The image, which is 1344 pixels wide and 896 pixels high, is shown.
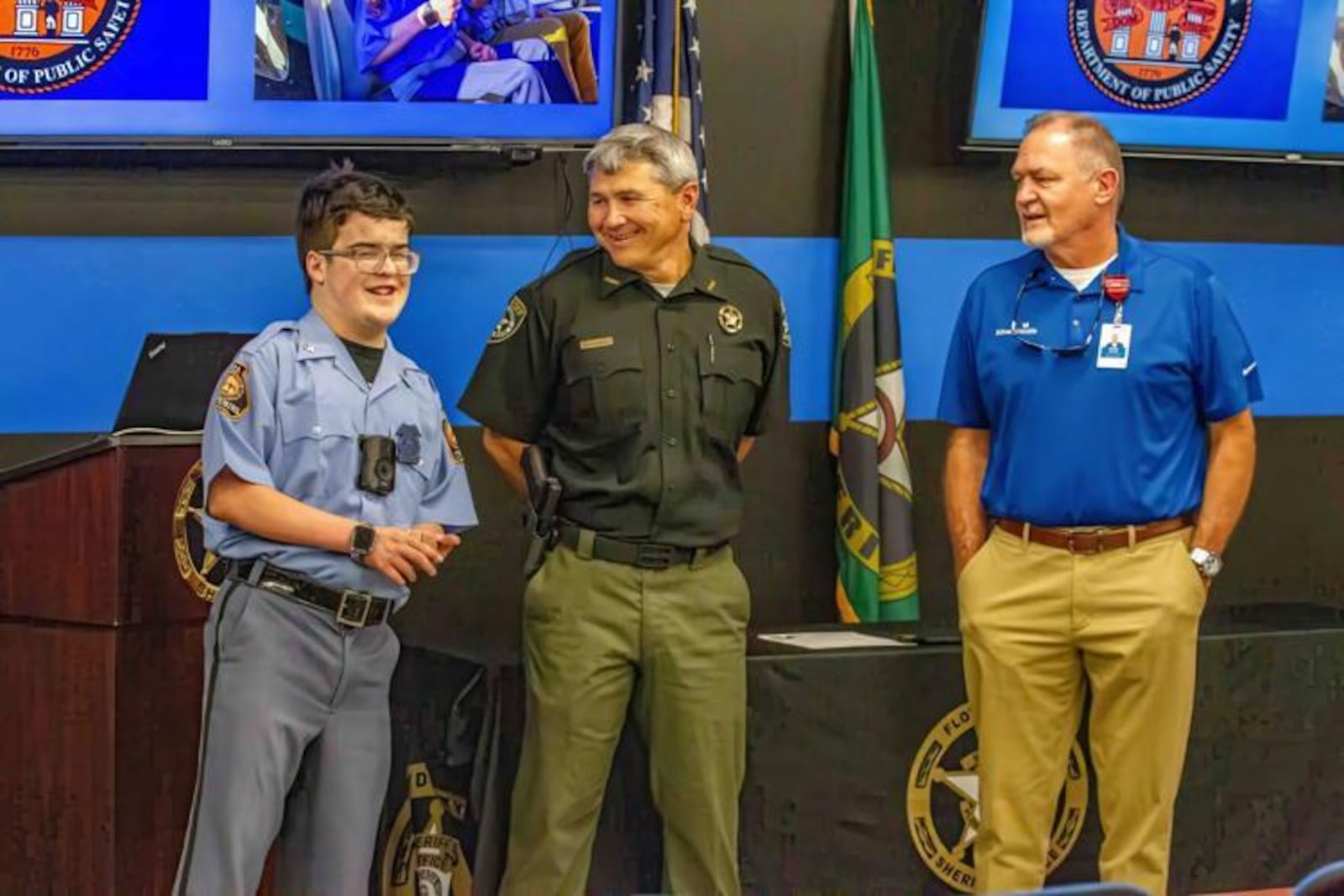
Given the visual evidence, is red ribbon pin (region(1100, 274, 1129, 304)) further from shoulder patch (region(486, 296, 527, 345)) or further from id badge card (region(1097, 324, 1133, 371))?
shoulder patch (region(486, 296, 527, 345))

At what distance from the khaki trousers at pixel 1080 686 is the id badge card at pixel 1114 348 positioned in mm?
368

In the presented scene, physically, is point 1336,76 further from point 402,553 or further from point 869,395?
point 402,553

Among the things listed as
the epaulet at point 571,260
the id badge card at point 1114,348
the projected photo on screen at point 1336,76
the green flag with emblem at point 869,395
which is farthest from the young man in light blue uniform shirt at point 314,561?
the projected photo on screen at point 1336,76

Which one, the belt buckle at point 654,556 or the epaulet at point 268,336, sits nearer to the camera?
the epaulet at point 268,336

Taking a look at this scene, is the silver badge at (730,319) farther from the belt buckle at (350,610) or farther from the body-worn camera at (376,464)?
the belt buckle at (350,610)

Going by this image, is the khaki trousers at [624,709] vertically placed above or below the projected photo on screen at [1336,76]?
below

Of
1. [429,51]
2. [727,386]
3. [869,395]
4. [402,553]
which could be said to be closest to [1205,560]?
[727,386]

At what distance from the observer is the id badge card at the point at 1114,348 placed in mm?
3654

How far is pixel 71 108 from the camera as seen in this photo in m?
4.22

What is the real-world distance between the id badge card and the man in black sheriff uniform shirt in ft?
2.28

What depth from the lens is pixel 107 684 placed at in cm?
352

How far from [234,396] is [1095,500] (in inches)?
66.1

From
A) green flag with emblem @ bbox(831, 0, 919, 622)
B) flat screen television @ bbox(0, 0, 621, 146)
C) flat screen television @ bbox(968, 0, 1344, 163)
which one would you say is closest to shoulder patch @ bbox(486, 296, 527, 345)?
flat screen television @ bbox(0, 0, 621, 146)

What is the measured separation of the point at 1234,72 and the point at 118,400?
302 centimetres
